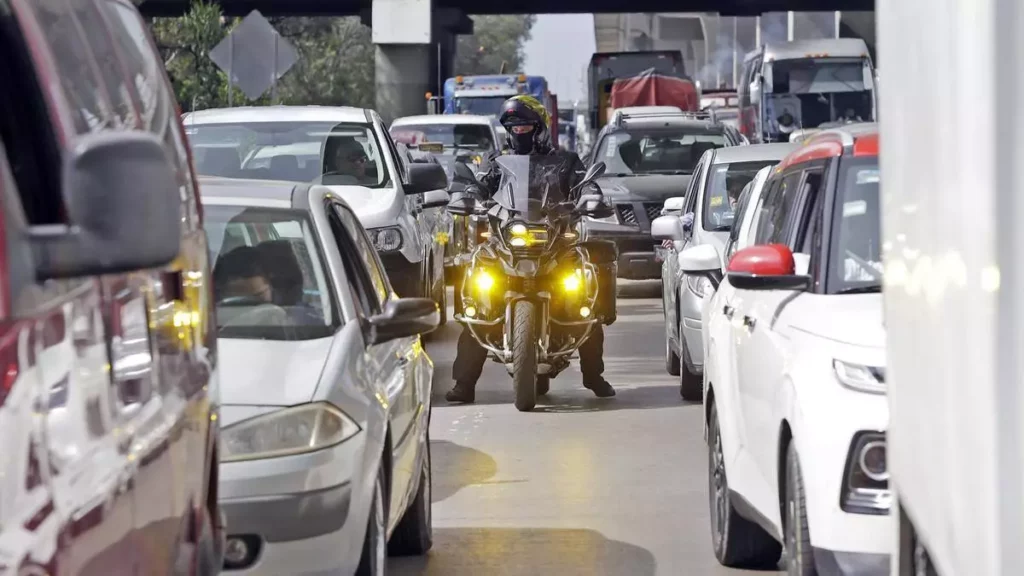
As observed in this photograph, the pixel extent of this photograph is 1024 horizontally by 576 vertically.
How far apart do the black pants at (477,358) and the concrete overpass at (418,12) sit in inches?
1413

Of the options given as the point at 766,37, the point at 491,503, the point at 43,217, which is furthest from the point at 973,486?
the point at 766,37

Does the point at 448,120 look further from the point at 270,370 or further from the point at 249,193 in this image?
the point at 270,370

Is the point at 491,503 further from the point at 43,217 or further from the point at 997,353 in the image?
the point at 997,353

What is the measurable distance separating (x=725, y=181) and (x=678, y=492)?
5404mm

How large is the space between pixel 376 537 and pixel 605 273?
733cm

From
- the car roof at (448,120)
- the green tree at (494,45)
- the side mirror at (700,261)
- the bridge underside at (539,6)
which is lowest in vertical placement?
the side mirror at (700,261)

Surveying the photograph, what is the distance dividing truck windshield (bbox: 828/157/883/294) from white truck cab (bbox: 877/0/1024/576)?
1.76 meters

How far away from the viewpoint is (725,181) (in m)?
14.2

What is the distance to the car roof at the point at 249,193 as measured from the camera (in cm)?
684

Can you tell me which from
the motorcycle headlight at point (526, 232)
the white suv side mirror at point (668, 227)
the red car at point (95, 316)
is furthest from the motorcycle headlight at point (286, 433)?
the white suv side mirror at point (668, 227)

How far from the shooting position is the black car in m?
20.3

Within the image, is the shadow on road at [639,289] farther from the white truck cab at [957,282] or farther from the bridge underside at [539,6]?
the bridge underside at [539,6]

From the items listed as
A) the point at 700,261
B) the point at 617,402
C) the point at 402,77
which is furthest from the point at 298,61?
the point at 700,261

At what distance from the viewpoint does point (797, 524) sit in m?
5.63
